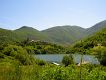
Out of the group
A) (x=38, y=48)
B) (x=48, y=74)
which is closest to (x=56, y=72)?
(x=48, y=74)

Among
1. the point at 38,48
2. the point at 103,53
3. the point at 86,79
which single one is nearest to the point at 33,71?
the point at 86,79

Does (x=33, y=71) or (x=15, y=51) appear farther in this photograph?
(x=15, y=51)

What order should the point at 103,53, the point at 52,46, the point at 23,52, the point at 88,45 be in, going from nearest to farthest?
the point at 23,52 < the point at 103,53 < the point at 88,45 < the point at 52,46

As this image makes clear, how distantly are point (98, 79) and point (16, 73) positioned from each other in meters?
3.02

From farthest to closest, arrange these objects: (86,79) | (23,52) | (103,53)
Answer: (103,53), (23,52), (86,79)

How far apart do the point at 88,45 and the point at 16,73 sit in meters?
150

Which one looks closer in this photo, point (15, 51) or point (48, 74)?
point (48, 74)

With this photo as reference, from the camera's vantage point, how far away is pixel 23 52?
132 feet

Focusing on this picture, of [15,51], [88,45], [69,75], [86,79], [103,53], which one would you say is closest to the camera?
[86,79]

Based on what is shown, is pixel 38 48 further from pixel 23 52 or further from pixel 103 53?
pixel 23 52

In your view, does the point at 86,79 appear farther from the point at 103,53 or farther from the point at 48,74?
the point at 103,53

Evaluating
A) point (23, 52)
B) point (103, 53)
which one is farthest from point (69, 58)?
point (23, 52)

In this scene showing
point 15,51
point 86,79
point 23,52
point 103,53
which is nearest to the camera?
point 86,79

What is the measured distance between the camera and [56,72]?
9.66m
